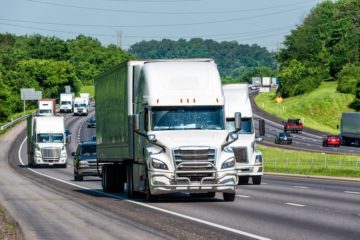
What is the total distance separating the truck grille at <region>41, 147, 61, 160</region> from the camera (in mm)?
73750

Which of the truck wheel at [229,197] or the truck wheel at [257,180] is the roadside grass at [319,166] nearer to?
the truck wheel at [257,180]

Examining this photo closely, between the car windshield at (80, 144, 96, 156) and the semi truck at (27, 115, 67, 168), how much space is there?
19.3m

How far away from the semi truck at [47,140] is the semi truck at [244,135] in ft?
106

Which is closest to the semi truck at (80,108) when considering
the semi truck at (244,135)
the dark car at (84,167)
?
the dark car at (84,167)

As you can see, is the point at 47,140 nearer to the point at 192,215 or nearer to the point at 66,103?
the point at 192,215

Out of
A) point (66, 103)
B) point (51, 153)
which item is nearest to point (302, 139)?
point (51, 153)

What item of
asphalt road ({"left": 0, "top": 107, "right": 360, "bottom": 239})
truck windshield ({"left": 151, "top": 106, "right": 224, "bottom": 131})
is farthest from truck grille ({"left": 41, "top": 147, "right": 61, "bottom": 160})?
truck windshield ({"left": 151, "top": 106, "right": 224, "bottom": 131})

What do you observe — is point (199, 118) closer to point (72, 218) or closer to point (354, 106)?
point (72, 218)

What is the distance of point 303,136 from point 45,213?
99673 mm

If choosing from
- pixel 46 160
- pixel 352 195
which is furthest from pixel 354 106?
pixel 352 195

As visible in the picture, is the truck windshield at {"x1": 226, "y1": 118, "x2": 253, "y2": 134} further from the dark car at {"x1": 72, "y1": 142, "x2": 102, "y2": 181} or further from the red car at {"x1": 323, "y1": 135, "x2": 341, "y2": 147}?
the red car at {"x1": 323, "y1": 135, "x2": 341, "y2": 147}

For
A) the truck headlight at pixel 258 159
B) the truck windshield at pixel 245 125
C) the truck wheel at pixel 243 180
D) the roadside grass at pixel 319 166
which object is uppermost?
the truck windshield at pixel 245 125

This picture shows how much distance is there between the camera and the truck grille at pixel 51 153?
73750 millimetres

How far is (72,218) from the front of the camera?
2320 cm
